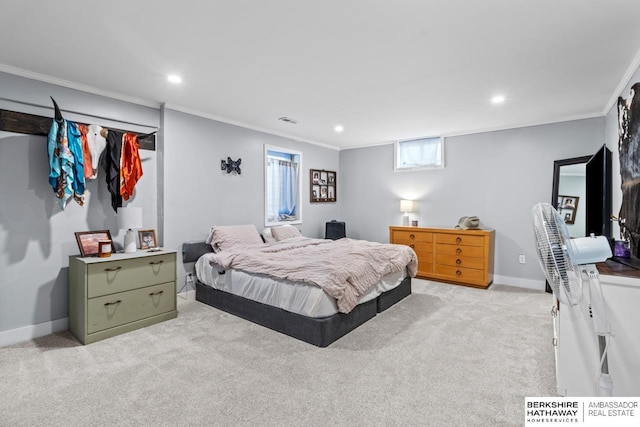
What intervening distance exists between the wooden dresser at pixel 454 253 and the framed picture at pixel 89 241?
4207 mm

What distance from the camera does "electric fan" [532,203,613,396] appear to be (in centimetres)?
163

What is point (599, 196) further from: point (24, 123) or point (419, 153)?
point (24, 123)

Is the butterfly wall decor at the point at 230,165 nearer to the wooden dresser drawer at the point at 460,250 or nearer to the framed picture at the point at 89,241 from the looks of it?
the framed picture at the point at 89,241

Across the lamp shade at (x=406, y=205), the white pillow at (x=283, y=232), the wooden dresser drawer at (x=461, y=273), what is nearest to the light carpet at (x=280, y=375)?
the wooden dresser drawer at (x=461, y=273)

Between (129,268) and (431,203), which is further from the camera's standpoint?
(431,203)

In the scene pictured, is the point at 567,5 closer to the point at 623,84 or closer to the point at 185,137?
the point at 623,84

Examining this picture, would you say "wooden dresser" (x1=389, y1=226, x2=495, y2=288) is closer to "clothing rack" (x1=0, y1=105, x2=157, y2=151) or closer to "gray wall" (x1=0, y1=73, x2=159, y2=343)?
"gray wall" (x1=0, y1=73, x2=159, y2=343)

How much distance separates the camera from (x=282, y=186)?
18.2 ft

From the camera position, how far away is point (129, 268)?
2.98 meters

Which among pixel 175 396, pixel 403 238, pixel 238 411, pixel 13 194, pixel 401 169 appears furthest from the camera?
pixel 401 169

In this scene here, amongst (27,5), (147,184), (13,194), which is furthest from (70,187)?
(27,5)

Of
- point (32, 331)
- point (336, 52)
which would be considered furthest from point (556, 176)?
point (32, 331)

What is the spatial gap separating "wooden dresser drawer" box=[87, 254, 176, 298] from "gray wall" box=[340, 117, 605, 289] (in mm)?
4003

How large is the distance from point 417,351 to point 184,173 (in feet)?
10.9
